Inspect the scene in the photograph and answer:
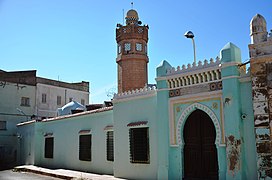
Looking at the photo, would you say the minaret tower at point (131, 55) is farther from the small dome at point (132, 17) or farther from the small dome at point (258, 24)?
the small dome at point (258, 24)

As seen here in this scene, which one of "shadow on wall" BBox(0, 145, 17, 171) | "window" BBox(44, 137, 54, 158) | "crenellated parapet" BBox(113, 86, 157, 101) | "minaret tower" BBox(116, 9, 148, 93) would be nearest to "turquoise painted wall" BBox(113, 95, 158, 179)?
"crenellated parapet" BBox(113, 86, 157, 101)

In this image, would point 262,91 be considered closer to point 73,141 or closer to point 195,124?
point 195,124

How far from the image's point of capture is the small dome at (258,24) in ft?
28.7

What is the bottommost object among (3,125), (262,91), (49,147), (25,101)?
(49,147)

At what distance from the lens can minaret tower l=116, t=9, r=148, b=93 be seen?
2025cm

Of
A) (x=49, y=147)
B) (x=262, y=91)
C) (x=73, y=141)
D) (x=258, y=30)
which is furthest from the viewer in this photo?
(x=49, y=147)

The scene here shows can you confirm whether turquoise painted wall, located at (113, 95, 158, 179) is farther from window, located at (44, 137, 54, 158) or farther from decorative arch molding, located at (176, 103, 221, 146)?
window, located at (44, 137, 54, 158)

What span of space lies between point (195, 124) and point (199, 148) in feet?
2.66

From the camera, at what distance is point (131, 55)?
20.4 meters

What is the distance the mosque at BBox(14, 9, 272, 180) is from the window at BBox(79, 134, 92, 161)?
0.05m

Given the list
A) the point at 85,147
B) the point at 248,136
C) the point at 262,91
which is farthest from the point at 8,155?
the point at 262,91

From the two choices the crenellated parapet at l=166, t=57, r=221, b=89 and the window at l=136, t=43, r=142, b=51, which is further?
the window at l=136, t=43, r=142, b=51

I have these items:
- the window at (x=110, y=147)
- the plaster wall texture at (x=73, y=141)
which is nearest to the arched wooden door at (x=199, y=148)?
the window at (x=110, y=147)

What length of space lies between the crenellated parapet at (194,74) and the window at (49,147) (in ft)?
33.9
